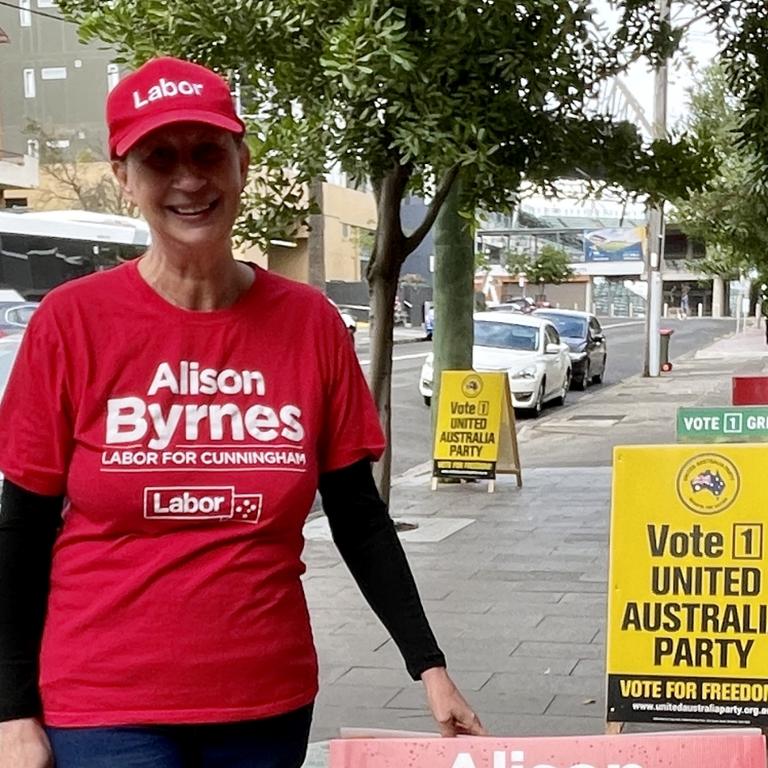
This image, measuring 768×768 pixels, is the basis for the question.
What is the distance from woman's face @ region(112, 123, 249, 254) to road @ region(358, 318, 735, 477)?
31.0 ft

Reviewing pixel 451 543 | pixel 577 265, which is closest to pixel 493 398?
pixel 451 543

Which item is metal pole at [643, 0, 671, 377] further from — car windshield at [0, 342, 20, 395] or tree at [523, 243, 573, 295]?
tree at [523, 243, 573, 295]

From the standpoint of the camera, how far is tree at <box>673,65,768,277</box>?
922 cm

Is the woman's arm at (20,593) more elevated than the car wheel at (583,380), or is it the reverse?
the woman's arm at (20,593)

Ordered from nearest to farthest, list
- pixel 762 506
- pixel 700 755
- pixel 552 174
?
pixel 700 755 < pixel 762 506 < pixel 552 174

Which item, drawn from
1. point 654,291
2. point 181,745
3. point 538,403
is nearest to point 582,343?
point 654,291

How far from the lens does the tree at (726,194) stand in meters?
9.22

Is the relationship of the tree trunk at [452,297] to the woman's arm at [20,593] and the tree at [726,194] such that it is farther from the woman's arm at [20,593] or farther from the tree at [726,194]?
the woman's arm at [20,593]

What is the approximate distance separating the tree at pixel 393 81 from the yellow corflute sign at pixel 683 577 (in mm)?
2503

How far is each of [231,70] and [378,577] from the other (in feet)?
17.6

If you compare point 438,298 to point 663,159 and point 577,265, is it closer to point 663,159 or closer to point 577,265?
point 663,159

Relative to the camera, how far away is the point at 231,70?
7.33 meters

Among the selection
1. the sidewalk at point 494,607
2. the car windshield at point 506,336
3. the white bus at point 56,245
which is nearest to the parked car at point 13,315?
the white bus at point 56,245

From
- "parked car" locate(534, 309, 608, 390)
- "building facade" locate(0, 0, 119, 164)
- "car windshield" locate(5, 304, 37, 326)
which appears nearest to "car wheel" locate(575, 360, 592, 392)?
"parked car" locate(534, 309, 608, 390)
